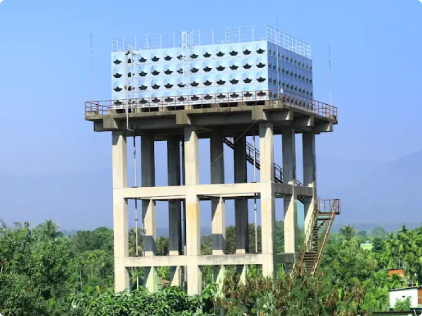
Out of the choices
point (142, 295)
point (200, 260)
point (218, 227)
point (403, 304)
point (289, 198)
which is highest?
point (289, 198)

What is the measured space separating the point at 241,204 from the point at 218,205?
14.1ft

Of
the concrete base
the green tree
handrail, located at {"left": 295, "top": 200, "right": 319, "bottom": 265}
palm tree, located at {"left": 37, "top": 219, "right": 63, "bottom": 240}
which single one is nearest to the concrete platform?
the concrete base

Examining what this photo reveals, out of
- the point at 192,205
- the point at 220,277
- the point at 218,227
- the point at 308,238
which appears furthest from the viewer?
the point at 308,238

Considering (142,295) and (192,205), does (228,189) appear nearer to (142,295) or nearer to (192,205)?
(192,205)

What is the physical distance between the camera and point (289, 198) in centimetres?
7994

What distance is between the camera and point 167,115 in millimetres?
77500

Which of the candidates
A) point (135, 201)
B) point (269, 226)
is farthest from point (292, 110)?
point (135, 201)

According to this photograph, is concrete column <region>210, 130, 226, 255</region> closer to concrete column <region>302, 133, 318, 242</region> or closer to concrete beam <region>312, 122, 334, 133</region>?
concrete column <region>302, 133, 318, 242</region>

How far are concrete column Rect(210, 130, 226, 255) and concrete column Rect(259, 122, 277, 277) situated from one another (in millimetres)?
4981

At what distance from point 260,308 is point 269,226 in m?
11.2

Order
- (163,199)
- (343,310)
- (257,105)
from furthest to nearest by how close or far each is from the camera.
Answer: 1. (163,199)
2. (257,105)
3. (343,310)

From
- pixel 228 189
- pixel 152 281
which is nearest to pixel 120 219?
pixel 152 281

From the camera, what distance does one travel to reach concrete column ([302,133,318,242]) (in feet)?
276

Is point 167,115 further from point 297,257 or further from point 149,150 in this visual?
point 297,257
